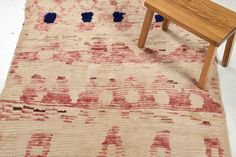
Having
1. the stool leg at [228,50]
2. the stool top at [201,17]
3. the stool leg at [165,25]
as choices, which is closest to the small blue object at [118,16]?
the stool leg at [165,25]

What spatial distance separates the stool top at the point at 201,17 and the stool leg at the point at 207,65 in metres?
0.05

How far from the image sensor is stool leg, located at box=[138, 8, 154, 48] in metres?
1.46

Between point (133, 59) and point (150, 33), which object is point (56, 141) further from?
point (150, 33)

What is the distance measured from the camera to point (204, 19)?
4.35ft

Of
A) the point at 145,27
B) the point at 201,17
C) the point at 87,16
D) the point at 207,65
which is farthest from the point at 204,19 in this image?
the point at 87,16

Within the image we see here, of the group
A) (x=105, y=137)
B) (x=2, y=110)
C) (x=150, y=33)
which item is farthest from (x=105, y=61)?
(x=2, y=110)

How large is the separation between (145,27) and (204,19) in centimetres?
31

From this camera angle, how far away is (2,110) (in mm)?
1336

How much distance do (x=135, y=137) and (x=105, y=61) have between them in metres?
0.46

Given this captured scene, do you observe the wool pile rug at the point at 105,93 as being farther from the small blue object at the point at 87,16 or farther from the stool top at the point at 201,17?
the stool top at the point at 201,17

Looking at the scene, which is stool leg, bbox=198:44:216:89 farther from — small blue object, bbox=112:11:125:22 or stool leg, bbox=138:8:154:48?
small blue object, bbox=112:11:125:22

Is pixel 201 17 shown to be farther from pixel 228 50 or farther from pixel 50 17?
pixel 50 17

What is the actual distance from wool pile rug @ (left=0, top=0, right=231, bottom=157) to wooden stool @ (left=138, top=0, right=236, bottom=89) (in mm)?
183

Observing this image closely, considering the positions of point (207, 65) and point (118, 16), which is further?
point (118, 16)
